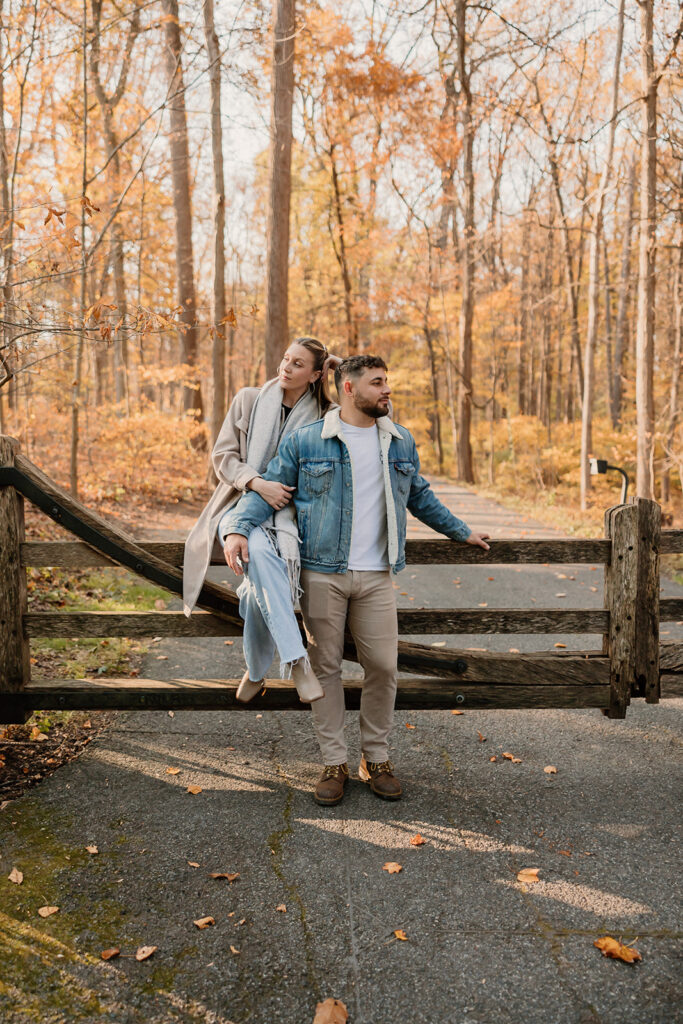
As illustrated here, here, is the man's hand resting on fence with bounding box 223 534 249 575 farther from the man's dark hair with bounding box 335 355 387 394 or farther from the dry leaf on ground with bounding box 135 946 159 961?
the dry leaf on ground with bounding box 135 946 159 961

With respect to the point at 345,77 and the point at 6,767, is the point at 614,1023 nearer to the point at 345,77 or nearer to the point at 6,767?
the point at 6,767

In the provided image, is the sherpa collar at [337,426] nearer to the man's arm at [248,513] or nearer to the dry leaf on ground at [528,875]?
the man's arm at [248,513]

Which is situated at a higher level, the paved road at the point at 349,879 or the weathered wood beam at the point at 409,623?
the weathered wood beam at the point at 409,623

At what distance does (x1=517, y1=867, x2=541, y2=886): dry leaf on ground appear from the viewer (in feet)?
10.8

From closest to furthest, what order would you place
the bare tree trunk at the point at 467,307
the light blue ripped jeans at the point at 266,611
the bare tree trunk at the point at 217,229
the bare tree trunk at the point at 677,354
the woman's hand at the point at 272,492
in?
1. the light blue ripped jeans at the point at 266,611
2. the woman's hand at the point at 272,492
3. the bare tree trunk at the point at 217,229
4. the bare tree trunk at the point at 677,354
5. the bare tree trunk at the point at 467,307

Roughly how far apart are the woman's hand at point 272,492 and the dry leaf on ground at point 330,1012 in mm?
2002

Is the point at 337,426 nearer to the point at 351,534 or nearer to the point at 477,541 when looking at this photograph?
the point at 351,534

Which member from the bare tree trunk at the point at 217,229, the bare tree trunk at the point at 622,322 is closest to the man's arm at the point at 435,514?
the bare tree trunk at the point at 217,229

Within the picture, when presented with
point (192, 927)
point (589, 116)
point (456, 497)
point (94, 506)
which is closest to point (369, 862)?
point (192, 927)

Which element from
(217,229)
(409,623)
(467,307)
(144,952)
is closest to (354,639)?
(409,623)

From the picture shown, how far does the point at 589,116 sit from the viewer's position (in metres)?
22.0

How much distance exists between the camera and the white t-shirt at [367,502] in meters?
3.81

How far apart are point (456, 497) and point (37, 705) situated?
1564cm

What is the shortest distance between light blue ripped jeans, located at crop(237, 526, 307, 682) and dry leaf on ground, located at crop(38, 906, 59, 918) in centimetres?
120
